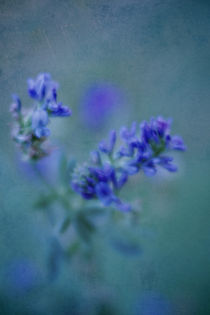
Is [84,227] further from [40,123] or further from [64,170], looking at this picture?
[40,123]

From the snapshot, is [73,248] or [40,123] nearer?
[40,123]

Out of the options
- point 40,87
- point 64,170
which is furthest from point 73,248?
point 40,87

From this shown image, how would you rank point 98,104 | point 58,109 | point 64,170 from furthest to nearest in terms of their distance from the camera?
1. point 98,104
2. point 64,170
3. point 58,109

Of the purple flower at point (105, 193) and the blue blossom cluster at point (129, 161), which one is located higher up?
the blue blossom cluster at point (129, 161)

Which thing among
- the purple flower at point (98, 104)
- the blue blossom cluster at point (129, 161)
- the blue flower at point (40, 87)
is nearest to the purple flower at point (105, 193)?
the blue blossom cluster at point (129, 161)

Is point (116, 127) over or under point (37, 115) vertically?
over

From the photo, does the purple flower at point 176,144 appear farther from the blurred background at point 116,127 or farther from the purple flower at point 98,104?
the purple flower at point 98,104
